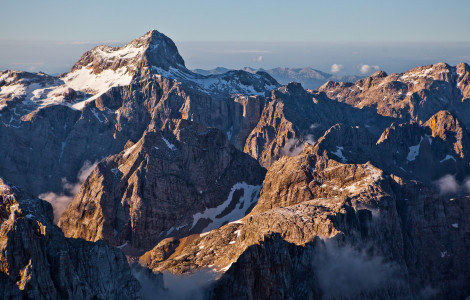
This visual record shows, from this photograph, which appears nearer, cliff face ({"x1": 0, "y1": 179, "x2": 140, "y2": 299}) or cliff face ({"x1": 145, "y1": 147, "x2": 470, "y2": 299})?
cliff face ({"x1": 0, "y1": 179, "x2": 140, "y2": 299})

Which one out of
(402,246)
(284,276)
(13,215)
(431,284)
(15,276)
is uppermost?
(13,215)

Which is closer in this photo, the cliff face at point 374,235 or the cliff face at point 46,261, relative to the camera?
the cliff face at point 46,261

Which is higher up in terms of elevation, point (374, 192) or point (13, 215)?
point (13, 215)

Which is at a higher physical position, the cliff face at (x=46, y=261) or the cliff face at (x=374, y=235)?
the cliff face at (x=46, y=261)

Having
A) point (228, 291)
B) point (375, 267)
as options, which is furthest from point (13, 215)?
point (375, 267)

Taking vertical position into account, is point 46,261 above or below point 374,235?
above

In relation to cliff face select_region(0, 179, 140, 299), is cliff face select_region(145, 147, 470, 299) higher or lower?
lower

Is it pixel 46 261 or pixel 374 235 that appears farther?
pixel 374 235

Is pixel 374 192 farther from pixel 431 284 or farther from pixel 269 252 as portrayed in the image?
pixel 269 252
